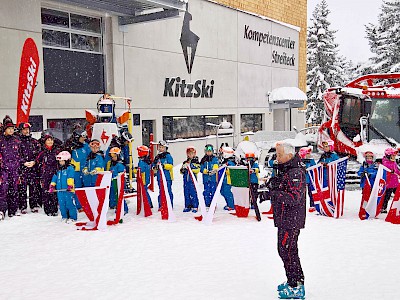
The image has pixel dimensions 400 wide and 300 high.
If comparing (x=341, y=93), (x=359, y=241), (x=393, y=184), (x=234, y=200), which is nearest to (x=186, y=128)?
(x=341, y=93)

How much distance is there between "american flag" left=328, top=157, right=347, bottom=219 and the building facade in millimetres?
7831

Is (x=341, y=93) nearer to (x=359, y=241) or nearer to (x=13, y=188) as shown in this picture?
(x=359, y=241)

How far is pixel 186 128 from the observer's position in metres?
18.5

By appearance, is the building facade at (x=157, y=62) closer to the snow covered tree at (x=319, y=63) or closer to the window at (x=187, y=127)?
the window at (x=187, y=127)

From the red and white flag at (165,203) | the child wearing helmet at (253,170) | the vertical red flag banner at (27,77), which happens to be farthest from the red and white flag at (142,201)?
the vertical red flag banner at (27,77)

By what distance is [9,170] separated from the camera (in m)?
9.12

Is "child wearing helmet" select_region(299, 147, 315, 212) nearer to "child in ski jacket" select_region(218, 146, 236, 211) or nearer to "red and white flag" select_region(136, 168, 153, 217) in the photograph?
"child in ski jacket" select_region(218, 146, 236, 211)

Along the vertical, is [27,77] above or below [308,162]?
above

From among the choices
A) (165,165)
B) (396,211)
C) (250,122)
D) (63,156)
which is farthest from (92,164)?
(250,122)

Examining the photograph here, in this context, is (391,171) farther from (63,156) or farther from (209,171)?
(63,156)

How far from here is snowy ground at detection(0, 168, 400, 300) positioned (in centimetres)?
532

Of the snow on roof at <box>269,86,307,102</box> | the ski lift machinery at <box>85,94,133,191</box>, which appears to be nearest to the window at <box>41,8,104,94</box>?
the ski lift machinery at <box>85,94,133,191</box>

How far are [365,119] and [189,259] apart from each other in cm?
722

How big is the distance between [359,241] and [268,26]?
1869 cm
